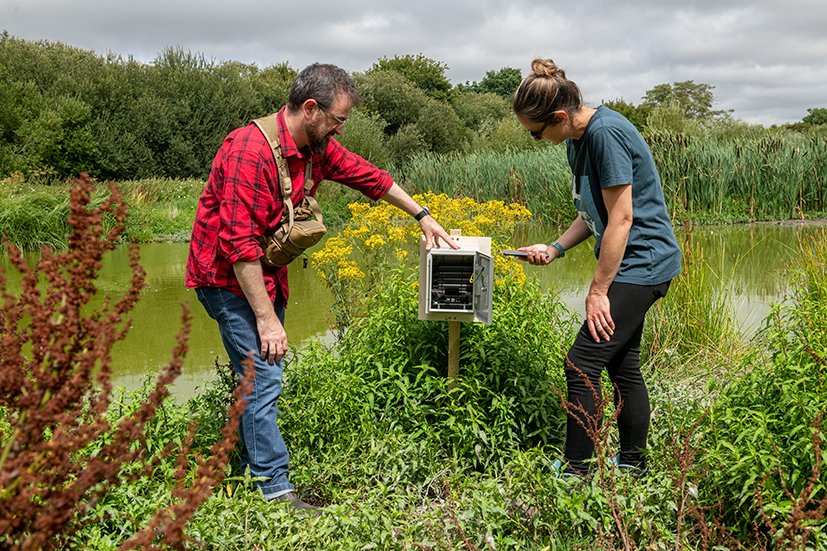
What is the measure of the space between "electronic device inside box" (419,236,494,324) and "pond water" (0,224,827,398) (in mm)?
1207

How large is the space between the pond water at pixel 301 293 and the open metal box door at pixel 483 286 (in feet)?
4.12

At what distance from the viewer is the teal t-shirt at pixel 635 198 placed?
2.79 meters

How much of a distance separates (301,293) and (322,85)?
571 cm

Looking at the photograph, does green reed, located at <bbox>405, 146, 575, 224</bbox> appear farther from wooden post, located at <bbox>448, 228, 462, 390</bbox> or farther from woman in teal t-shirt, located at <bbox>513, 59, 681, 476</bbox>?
woman in teal t-shirt, located at <bbox>513, 59, 681, 476</bbox>

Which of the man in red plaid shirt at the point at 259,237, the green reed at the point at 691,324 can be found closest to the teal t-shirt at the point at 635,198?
the man in red plaid shirt at the point at 259,237

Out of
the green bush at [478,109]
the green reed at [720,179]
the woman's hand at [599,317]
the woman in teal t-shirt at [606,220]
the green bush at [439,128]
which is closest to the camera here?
the woman in teal t-shirt at [606,220]

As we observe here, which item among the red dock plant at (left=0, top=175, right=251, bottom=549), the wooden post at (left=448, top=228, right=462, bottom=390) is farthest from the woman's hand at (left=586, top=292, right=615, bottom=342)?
the red dock plant at (left=0, top=175, right=251, bottom=549)

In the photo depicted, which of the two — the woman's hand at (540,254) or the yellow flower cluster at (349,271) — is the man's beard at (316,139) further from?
the yellow flower cluster at (349,271)

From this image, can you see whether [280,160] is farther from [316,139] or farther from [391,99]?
[391,99]

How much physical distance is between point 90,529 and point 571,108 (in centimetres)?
243

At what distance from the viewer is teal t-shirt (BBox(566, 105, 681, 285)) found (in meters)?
2.79

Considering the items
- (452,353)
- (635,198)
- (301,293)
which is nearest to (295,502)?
(452,353)

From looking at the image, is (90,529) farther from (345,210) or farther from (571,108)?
(345,210)

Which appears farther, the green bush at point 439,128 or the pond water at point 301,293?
the green bush at point 439,128
